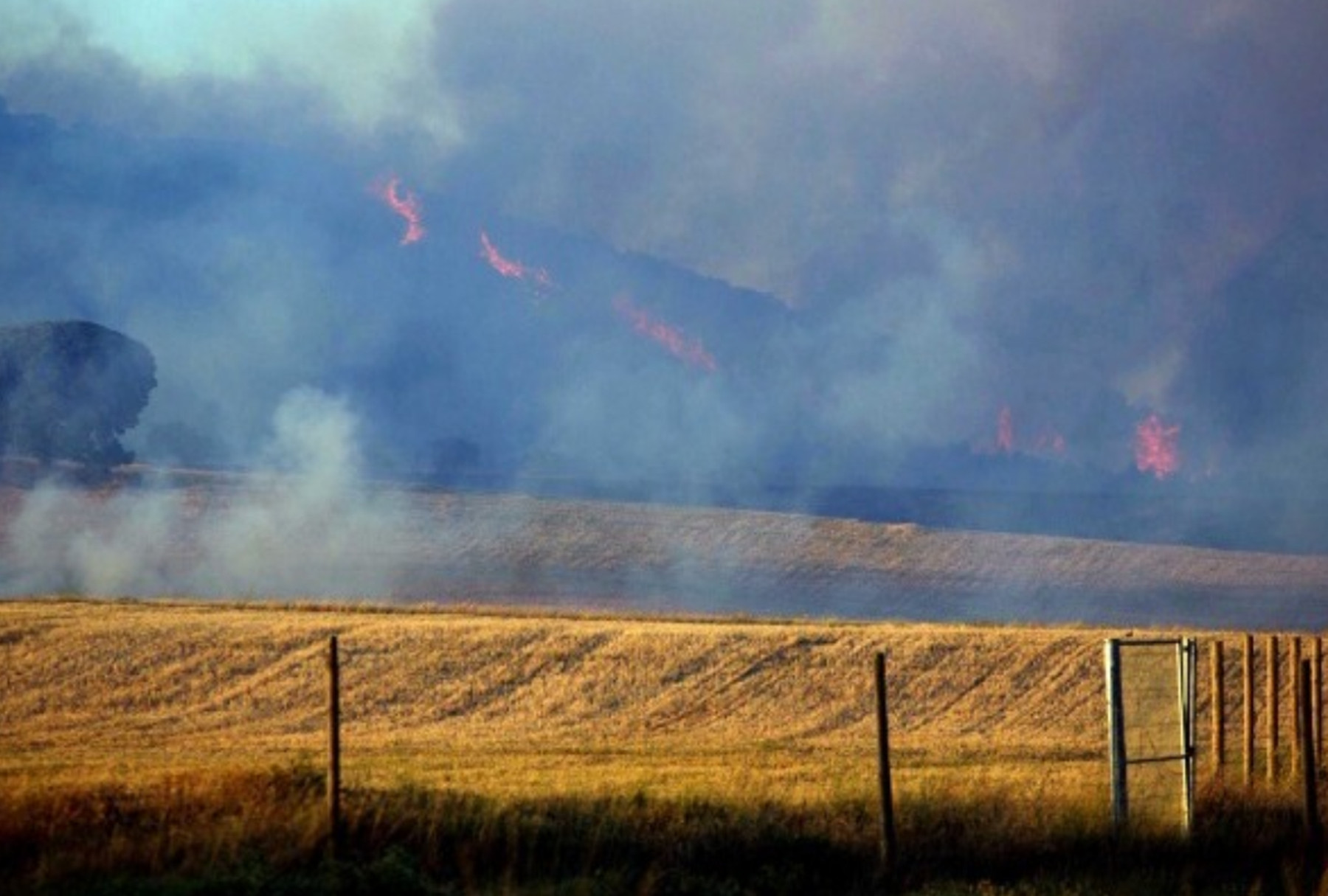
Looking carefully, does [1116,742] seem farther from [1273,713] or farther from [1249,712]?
[1273,713]

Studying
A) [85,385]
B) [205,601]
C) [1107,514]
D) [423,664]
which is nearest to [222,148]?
[85,385]

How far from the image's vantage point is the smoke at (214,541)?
3014 inches

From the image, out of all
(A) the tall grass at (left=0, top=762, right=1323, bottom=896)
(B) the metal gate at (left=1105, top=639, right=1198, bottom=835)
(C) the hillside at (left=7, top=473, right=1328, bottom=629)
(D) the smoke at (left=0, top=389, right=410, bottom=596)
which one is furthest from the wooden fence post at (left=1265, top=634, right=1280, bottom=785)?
(D) the smoke at (left=0, top=389, right=410, bottom=596)

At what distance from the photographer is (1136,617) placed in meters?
75.8

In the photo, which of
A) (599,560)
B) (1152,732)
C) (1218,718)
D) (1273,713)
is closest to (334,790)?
(1152,732)

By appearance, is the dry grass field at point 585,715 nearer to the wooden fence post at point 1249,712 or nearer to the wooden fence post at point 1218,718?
the wooden fence post at point 1218,718

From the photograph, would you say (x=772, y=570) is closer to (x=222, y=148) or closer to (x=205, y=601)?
(x=205, y=601)

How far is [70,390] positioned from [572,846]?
8954 cm

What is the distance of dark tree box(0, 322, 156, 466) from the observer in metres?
96.4

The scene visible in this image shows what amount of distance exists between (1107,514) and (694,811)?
10851 centimetres

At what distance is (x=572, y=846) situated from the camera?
1709cm

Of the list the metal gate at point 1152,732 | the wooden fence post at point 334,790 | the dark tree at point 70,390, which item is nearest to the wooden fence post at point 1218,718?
the metal gate at point 1152,732

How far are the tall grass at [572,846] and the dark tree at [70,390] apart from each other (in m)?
83.8

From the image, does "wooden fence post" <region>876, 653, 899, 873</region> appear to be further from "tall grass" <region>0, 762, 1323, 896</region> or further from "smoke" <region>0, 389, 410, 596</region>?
"smoke" <region>0, 389, 410, 596</region>
